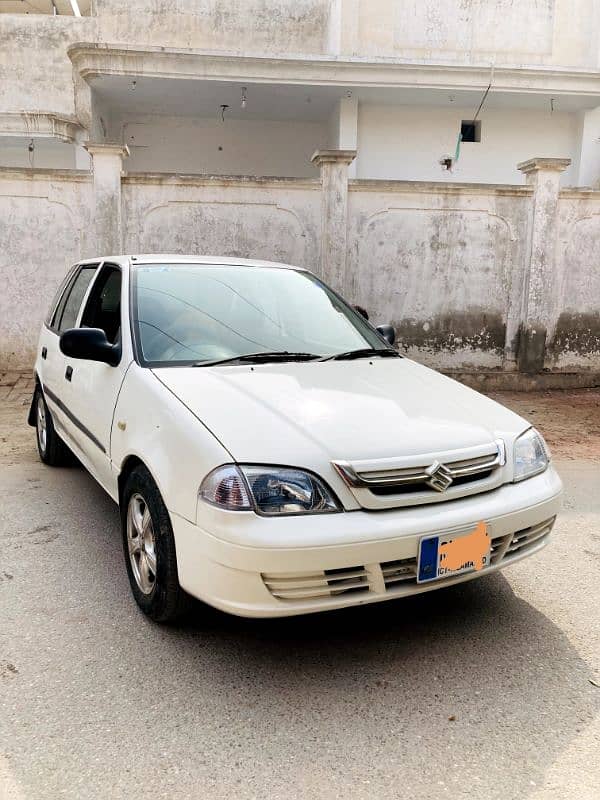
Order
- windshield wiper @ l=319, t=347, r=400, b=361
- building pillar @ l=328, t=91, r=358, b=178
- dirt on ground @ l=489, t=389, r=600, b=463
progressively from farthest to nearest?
building pillar @ l=328, t=91, r=358, b=178 < dirt on ground @ l=489, t=389, r=600, b=463 < windshield wiper @ l=319, t=347, r=400, b=361

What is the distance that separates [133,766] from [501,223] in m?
8.13

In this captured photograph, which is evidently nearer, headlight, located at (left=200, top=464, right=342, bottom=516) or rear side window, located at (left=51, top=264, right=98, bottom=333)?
headlight, located at (left=200, top=464, right=342, bottom=516)

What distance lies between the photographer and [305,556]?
2420mm

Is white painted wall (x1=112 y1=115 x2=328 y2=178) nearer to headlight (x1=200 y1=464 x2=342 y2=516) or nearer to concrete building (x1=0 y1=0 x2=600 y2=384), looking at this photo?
concrete building (x1=0 y1=0 x2=600 y2=384)

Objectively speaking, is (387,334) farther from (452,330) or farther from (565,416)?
(452,330)

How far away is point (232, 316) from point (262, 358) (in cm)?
41

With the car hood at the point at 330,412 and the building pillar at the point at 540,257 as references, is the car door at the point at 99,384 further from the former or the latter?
the building pillar at the point at 540,257

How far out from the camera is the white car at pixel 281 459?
8.18 ft

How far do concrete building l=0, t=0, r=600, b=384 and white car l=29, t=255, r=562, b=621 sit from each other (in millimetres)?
5015

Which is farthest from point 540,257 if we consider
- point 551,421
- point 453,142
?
point 453,142

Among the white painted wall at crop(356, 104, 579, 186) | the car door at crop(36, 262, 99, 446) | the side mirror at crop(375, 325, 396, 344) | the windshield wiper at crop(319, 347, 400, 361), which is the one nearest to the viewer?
the windshield wiper at crop(319, 347, 400, 361)

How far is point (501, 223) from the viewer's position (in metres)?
8.90

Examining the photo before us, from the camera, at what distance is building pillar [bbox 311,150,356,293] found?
27.8 ft

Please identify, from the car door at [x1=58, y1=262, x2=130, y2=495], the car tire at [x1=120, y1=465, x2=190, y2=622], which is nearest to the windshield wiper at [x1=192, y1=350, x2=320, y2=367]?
the car door at [x1=58, y1=262, x2=130, y2=495]
